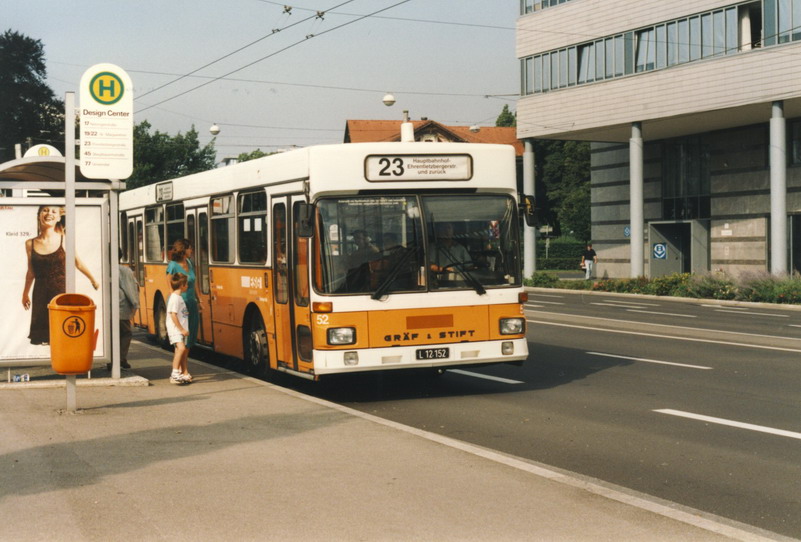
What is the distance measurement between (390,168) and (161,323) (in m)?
8.17

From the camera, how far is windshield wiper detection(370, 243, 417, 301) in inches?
447

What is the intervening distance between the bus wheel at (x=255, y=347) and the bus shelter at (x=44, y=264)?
5.94 feet

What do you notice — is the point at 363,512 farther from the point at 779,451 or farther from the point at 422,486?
the point at 779,451

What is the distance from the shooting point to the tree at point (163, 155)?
7688cm

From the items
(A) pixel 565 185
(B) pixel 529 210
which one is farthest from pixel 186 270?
(A) pixel 565 185

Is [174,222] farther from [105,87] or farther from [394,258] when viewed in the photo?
[394,258]

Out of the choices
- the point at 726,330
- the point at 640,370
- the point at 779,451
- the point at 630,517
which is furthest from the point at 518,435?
the point at 726,330

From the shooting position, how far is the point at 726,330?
69.2 ft

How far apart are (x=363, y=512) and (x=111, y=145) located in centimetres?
690

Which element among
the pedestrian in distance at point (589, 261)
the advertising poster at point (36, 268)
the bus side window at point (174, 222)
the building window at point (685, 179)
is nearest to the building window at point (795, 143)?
the building window at point (685, 179)

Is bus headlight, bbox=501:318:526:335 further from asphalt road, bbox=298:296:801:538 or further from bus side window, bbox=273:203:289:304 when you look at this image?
bus side window, bbox=273:203:289:304

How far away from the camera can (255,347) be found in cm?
1366

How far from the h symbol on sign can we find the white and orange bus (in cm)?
207

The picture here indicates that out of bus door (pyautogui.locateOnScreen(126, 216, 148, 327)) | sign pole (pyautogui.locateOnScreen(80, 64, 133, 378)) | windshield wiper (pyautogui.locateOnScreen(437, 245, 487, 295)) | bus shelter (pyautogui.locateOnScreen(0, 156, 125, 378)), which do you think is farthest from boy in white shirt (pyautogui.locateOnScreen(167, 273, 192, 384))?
A: bus door (pyautogui.locateOnScreen(126, 216, 148, 327))
